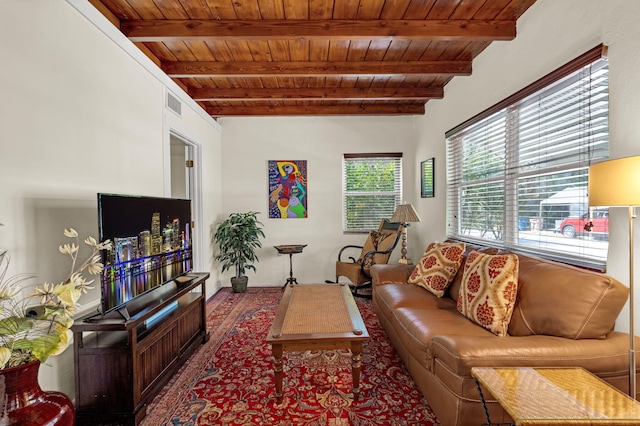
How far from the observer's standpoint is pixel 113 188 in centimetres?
221

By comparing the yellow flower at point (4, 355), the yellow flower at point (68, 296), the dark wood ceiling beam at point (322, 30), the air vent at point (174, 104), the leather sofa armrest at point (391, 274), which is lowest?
the leather sofa armrest at point (391, 274)

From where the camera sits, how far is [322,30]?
2375 mm

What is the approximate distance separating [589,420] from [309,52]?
10.4ft

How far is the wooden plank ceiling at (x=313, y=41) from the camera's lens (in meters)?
2.24

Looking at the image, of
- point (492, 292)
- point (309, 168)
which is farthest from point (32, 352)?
point (309, 168)

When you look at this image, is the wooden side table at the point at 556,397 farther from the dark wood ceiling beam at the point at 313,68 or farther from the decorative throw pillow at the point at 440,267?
the dark wood ceiling beam at the point at 313,68

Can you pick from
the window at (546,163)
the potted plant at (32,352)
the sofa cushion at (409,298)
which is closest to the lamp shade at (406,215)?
the window at (546,163)

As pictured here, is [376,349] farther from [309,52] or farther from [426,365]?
[309,52]

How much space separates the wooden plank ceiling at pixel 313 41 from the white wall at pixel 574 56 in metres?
0.19

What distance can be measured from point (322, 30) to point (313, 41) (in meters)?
0.34

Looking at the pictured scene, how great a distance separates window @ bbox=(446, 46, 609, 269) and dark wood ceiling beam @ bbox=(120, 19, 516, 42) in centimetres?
65

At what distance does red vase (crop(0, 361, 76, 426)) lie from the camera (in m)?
0.93

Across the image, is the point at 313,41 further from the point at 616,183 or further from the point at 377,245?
the point at 377,245

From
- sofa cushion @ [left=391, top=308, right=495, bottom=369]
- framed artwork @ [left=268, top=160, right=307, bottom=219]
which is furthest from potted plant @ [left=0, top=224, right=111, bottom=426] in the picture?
framed artwork @ [left=268, top=160, right=307, bottom=219]
